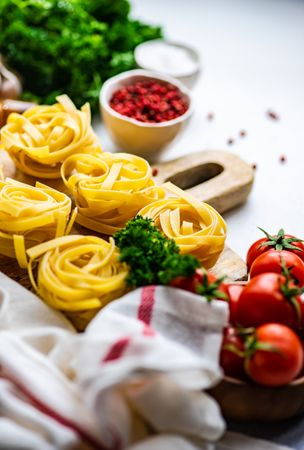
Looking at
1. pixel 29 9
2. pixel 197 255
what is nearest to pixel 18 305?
pixel 197 255

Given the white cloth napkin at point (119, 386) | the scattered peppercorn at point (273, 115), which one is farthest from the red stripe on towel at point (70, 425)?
the scattered peppercorn at point (273, 115)

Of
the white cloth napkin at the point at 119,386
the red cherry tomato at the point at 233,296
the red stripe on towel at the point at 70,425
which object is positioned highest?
the red cherry tomato at the point at 233,296

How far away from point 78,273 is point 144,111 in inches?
49.3

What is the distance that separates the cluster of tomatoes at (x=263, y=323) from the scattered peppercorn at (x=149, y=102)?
3.79ft

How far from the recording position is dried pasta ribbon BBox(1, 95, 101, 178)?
2490 mm

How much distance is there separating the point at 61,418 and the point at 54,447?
0.07m

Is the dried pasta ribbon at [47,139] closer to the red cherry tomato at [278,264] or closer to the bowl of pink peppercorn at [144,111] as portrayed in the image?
the bowl of pink peppercorn at [144,111]

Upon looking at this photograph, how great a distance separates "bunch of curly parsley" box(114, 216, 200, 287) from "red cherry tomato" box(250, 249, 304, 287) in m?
0.28

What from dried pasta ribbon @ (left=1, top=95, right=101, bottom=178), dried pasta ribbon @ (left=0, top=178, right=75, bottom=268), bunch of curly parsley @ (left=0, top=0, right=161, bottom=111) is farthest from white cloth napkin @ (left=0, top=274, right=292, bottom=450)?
bunch of curly parsley @ (left=0, top=0, right=161, bottom=111)

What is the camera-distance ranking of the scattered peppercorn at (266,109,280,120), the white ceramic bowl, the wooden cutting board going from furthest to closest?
the scattered peppercorn at (266,109,280,120), the white ceramic bowl, the wooden cutting board

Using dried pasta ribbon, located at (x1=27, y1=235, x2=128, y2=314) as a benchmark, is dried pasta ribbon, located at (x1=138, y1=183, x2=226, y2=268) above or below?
above

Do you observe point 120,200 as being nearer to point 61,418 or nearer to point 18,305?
point 18,305

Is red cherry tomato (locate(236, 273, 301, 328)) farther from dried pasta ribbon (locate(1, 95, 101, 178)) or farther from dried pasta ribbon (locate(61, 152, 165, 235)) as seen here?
dried pasta ribbon (locate(1, 95, 101, 178))

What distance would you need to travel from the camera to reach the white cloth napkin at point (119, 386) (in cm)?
156
